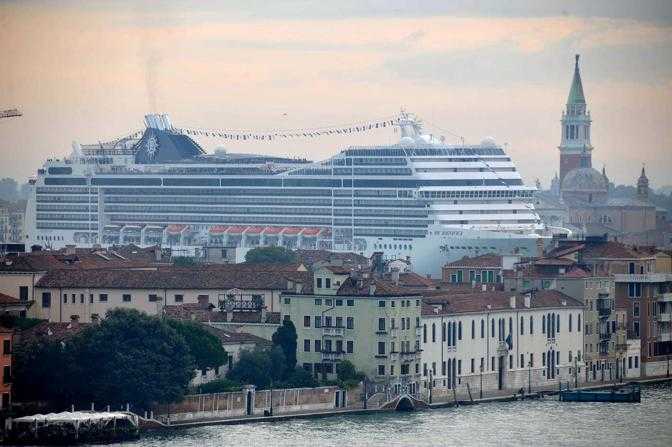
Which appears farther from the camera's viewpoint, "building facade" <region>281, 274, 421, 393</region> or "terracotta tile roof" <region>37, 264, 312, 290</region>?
"terracotta tile roof" <region>37, 264, 312, 290</region>

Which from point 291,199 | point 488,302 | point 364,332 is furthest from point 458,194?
point 364,332

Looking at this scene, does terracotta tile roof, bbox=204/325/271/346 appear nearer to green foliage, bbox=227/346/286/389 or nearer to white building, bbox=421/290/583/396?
green foliage, bbox=227/346/286/389

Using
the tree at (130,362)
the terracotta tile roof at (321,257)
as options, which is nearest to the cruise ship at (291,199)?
the terracotta tile roof at (321,257)

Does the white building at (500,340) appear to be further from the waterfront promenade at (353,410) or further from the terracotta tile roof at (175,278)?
the terracotta tile roof at (175,278)

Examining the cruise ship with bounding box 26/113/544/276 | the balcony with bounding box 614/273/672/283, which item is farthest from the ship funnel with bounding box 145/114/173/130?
the balcony with bounding box 614/273/672/283

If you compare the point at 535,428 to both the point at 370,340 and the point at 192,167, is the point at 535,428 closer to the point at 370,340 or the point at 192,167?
the point at 370,340

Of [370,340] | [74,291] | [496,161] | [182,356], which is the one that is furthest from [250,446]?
[496,161]

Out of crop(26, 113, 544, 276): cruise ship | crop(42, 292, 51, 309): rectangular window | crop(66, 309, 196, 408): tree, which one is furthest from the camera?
crop(26, 113, 544, 276): cruise ship

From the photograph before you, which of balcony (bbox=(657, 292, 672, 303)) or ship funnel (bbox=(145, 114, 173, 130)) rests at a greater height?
ship funnel (bbox=(145, 114, 173, 130))
